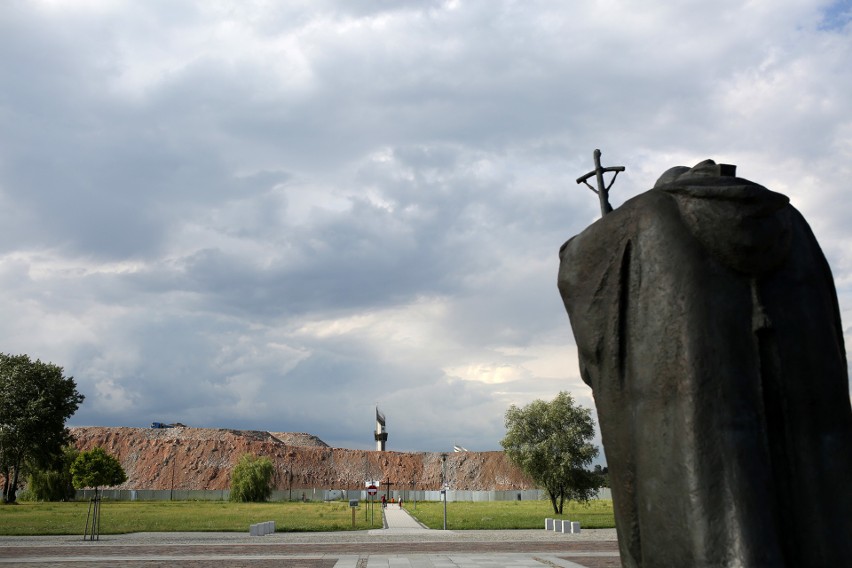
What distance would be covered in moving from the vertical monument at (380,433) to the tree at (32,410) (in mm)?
75162

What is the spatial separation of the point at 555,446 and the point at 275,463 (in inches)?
3058

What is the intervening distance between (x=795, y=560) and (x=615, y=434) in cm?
88

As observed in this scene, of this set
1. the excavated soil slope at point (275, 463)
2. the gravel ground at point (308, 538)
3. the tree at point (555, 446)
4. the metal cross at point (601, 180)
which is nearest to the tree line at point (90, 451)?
the tree at point (555, 446)

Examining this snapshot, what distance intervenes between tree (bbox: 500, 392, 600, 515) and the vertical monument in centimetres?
9016

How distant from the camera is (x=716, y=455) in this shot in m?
3.03

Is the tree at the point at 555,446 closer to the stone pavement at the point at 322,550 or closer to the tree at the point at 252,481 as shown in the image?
the stone pavement at the point at 322,550

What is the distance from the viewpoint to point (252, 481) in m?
77.6

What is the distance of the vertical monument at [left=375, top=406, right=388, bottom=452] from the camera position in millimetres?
138000

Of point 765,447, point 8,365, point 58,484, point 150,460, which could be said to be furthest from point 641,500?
point 150,460

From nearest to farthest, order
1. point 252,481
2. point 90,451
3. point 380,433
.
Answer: point 90,451 < point 252,481 < point 380,433

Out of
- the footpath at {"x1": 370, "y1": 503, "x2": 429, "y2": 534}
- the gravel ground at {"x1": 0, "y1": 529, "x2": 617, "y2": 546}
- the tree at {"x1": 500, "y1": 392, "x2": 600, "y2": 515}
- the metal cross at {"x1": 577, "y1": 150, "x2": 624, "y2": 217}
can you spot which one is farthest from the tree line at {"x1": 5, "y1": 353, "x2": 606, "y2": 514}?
the metal cross at {"x1": 577, "y1": 150, "x2": 624, "y2": 217}

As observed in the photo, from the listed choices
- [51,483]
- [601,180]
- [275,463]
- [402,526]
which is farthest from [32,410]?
[601,180]

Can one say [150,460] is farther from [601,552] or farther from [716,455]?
[716,455]

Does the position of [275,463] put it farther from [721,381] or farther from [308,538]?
[721,381]
